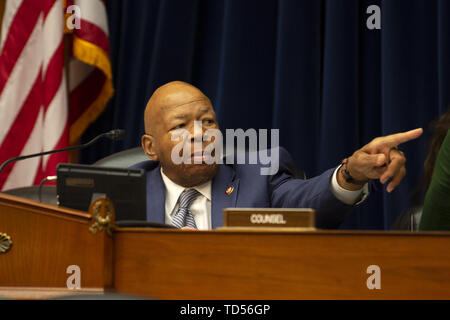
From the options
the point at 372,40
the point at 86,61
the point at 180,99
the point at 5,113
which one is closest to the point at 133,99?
the point at 86,61

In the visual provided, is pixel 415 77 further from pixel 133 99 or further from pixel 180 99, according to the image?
pixel 133 99

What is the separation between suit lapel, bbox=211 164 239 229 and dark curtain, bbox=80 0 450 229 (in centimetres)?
78

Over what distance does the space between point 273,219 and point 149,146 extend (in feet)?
4.87

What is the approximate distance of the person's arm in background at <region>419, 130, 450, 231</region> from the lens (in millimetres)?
1549

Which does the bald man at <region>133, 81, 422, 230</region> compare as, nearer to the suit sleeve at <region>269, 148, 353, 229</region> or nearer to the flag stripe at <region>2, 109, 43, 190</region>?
the suit sleeve at <region>269, 148, 353, 229</region>

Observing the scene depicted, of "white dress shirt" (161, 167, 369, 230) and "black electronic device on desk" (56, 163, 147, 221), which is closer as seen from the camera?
"black electronic device on desk" (56, 163, 147, 221)

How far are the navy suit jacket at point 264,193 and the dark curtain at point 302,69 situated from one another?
0.70 m

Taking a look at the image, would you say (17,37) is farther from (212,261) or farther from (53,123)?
(212,261)

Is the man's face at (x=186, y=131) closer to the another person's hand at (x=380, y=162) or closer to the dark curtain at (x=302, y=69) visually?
the another person's hand at (x=380, y=162)

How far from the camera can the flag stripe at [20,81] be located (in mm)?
3252

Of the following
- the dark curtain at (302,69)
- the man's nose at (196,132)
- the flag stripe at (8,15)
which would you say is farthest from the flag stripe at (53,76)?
the man's nose at (196,132)

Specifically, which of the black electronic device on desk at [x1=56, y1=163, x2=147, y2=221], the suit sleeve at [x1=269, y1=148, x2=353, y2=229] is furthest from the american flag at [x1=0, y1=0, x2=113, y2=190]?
Result: the black electronic device on desk at [x1=56, y1=163, x2=147, y2=221]

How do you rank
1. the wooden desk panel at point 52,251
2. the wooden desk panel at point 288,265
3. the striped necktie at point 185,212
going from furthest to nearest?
the striped necktie at point 185,212 < the wooden desk panel at point 52,251 < the wooden desk panel at point 288,265

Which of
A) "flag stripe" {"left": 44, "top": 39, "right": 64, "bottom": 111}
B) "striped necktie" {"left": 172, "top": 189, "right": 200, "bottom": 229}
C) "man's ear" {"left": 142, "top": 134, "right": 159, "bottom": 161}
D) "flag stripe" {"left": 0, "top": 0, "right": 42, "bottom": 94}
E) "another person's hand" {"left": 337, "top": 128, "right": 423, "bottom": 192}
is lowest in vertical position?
"striped necktie" {"left": 172, "top": 189, "right": 200, "bottom": 229}
